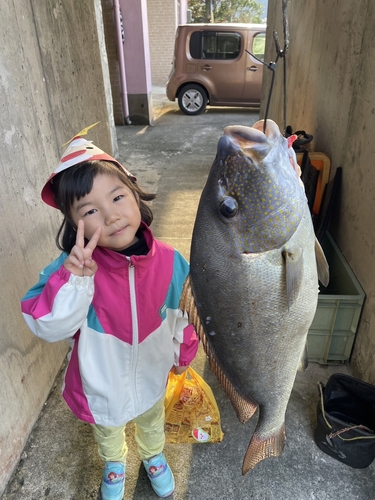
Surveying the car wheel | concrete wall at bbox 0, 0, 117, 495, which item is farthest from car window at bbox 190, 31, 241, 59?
concrete wall at bbox 0, 0, 117, 495

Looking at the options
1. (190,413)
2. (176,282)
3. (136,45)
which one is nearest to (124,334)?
(176,282)

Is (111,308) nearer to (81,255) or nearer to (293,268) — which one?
(81,255)

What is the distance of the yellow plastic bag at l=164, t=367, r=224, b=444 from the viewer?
2287 mm

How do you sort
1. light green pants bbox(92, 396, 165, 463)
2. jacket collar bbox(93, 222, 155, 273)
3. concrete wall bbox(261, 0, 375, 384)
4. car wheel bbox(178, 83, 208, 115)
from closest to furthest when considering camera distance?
jacket collar bbox(93, 222, 155, 273)
light green pants bbox(92, 396, 165, 463)
concrete wall bbox(261, 0, 375, 384)
car wheel bbox(178, 83, 208, 115)

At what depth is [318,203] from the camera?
3.13m

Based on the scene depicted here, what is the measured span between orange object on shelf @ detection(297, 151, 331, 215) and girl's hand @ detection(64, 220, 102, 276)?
7.21 feet

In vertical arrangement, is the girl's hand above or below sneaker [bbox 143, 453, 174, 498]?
above

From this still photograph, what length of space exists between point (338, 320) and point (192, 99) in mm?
9896

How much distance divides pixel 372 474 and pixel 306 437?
378 millimetres

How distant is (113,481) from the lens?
6.37ft

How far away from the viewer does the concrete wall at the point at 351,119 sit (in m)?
2.47

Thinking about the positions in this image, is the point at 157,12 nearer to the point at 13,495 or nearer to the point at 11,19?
the point at 11,19

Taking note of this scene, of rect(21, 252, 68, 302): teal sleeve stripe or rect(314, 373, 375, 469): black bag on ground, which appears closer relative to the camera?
rect(21, 252, 68, 302): teal sleeve stripe

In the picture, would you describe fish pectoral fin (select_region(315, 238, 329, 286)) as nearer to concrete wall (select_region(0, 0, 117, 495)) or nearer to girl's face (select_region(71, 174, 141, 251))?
girl's face (select_region(71, 174, 141, 251))
